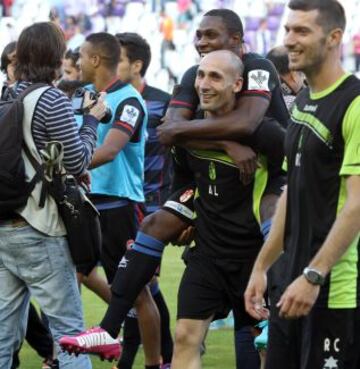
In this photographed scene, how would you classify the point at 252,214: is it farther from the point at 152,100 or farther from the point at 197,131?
the point at 152,100

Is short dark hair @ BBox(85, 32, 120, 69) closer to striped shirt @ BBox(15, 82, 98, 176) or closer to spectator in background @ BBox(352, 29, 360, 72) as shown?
striped shirt @ BBox(15, 82, 98, 176)

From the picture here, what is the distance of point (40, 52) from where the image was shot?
21.8 feet

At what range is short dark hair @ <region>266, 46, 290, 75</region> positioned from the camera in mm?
9047

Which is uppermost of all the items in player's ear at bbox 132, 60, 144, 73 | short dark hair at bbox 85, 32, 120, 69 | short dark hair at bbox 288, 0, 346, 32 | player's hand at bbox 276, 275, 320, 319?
short dark hair at bbox 288, 0, 346, 32

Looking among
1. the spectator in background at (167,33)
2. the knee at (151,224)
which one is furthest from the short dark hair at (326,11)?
the spectator in background at (167,33)

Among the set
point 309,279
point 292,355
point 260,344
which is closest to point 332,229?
point 309,279

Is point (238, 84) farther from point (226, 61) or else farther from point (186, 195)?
point (186, 195)

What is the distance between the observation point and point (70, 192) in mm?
6715

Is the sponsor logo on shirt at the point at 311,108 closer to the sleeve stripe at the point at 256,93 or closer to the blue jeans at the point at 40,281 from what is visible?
the sleeve stripe at the point at 256,93

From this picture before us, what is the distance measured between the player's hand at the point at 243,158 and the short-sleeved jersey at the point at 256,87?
0.31 m

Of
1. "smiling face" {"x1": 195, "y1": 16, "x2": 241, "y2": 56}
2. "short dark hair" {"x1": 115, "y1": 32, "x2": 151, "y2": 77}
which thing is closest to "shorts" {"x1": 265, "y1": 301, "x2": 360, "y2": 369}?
"smiling face" {"x1": 195, "y1": 16, "x2": 241, "y2": 56}

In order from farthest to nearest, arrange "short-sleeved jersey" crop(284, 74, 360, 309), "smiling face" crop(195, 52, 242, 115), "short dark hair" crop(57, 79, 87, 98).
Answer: "short dark hair" crop(57, 79, 87, 98) → "smiling face" crop(195, 52, 242, 115) → "short-sleeved jersey" crop(284, 74, 360, 309)

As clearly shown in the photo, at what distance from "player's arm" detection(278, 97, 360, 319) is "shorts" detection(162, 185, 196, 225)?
2.05 m

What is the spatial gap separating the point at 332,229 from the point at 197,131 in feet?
5.88
